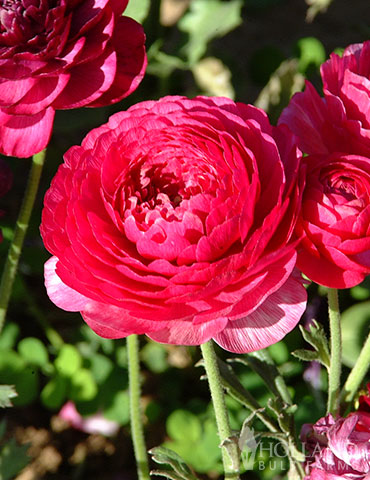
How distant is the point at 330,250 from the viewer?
0.56m

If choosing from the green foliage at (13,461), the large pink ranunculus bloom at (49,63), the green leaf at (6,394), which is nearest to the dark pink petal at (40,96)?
the large pink ranunculus bloom at (49,63)

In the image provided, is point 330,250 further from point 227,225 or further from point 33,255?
point 33,255

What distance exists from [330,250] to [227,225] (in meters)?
0.10

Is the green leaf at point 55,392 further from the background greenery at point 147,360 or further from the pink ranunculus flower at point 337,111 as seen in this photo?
the pink ranunculus flower at point 337,111

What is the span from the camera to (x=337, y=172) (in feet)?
1.98

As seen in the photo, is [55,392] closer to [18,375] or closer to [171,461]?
[18,375]

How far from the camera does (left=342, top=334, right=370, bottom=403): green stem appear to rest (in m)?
0.73

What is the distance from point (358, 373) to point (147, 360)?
645mm

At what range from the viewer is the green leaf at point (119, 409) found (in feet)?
3.96

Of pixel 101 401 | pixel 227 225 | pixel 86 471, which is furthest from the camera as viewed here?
pixel 86 471

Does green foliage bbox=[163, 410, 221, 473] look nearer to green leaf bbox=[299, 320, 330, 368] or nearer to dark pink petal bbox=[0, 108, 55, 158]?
green leaf bbox=[299, 320, 330, 368]

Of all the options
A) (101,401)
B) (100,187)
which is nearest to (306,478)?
(100,187)

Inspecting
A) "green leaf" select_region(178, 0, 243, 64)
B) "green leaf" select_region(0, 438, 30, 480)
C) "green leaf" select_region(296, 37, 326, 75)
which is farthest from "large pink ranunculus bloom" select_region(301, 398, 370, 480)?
"green leaf" select_region(178, 0, 243, 64)

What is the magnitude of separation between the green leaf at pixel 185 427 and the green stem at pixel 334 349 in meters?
0.43
